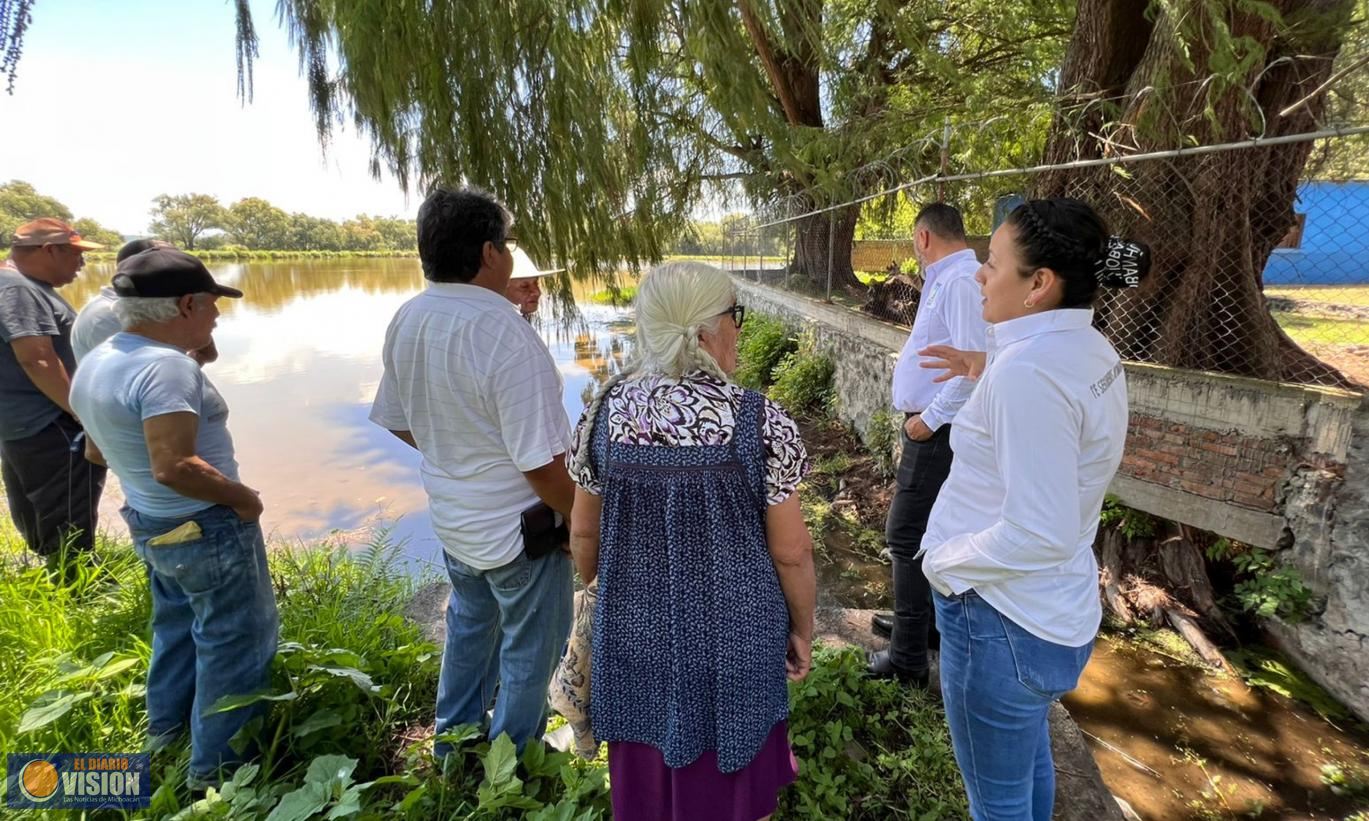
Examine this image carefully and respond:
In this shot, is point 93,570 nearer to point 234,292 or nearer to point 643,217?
point 234,292

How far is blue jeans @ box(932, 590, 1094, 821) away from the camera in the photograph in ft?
4.17

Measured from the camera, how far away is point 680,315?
1.25m

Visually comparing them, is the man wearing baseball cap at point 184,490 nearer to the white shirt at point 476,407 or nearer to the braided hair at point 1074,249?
the white shirt at point 476,407

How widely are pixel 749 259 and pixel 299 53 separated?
37.3 feet

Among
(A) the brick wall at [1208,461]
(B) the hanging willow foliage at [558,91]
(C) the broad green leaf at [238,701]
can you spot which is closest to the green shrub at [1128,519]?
(A) the brick wall at [1208,461]

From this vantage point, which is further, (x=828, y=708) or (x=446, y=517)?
(x=828, y=708)

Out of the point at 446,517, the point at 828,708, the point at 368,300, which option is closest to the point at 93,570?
the point at 446,517

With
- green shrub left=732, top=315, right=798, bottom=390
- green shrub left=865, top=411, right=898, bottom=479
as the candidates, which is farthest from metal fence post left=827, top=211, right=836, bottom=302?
green shrub left=865, top=411, right=898, bottom=479

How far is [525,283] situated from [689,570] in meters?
1.45

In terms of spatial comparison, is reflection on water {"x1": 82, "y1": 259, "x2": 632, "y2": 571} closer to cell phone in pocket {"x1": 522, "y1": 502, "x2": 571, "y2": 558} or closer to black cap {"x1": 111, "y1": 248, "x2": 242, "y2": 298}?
cell phone in pocket {"x1": 522, "y1": 502, "x2": 571, "y2": 558}

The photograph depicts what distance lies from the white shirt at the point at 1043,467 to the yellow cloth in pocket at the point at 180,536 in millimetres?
1948

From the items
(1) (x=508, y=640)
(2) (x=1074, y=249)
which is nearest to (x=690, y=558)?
(1) (x=508, y=640)

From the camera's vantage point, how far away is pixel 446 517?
1.74 metres

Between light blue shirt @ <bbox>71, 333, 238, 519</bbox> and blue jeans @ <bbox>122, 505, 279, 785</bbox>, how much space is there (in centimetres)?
8
